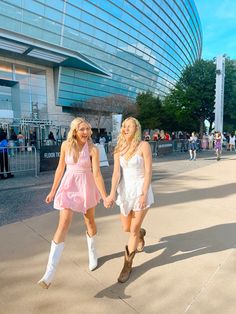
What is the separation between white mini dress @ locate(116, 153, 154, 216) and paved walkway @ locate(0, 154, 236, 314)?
78 cm

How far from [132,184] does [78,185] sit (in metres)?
0.62

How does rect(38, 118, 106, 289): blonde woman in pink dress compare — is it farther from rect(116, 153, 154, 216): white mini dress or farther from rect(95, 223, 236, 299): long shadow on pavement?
rect(95, 223, 236, 299): long shadow on pavement

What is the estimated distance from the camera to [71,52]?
32.6 m

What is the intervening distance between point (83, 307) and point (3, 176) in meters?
8.46

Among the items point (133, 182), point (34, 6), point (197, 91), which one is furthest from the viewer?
point (197, 91)

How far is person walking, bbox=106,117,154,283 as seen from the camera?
3213 millimetres

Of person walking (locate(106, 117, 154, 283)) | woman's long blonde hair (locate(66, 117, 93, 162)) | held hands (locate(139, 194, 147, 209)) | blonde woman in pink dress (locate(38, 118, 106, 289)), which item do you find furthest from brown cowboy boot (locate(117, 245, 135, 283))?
woman's long blonde hair (locate(66, 117, 93, 162))

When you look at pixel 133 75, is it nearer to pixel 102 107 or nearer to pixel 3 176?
pixel 102 107

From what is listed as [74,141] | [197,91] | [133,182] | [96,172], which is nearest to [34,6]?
[197,91]

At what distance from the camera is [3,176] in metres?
10.2

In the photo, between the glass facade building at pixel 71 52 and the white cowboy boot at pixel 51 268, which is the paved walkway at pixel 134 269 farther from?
the glass facade building at pixel 71 52

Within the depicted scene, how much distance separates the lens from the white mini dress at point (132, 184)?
3.24 metres

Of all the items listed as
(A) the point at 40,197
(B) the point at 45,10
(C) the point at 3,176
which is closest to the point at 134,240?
(A) the point at 40,197

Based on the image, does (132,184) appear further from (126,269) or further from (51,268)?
(51,268)
